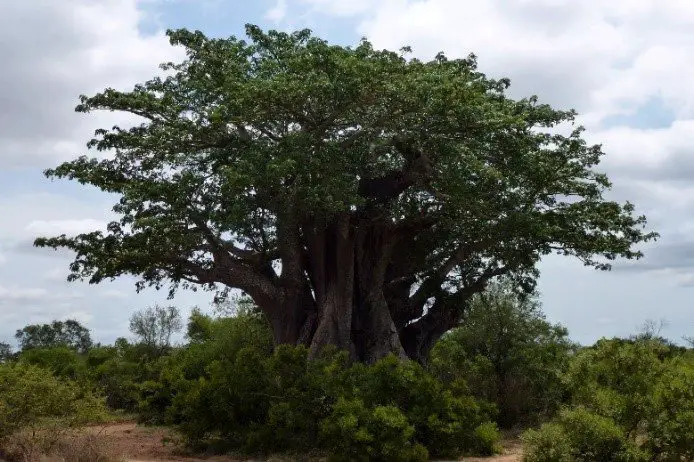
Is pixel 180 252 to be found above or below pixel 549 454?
above

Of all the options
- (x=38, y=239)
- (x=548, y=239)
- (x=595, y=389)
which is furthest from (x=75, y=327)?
(x=595, y=389)

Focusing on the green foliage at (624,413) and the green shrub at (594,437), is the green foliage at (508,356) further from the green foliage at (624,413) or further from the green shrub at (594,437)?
the green shrub at (594,437)

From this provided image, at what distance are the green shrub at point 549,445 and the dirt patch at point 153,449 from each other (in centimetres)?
174

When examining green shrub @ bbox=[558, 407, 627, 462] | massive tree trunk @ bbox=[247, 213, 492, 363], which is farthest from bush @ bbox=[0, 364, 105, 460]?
green shrub @ bbox=[558, 407, 627, 462]

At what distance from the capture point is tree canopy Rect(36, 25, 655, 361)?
54.6 ft

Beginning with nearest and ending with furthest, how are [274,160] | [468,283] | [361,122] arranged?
[274,160], [361,122], [468,283]

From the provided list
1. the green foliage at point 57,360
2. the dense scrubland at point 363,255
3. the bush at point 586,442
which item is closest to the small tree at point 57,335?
the green foliage at point 57,360

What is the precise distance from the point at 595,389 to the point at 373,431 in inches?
143

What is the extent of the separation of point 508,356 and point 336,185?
7.42 m

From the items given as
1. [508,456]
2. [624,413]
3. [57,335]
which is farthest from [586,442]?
[57,335]

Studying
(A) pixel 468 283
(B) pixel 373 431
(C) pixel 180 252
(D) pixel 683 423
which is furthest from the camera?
(A) pixel 468 283

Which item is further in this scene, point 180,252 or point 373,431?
point 180,252

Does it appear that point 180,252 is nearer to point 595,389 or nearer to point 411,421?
point 411,421

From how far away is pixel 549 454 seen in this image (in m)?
12.1
